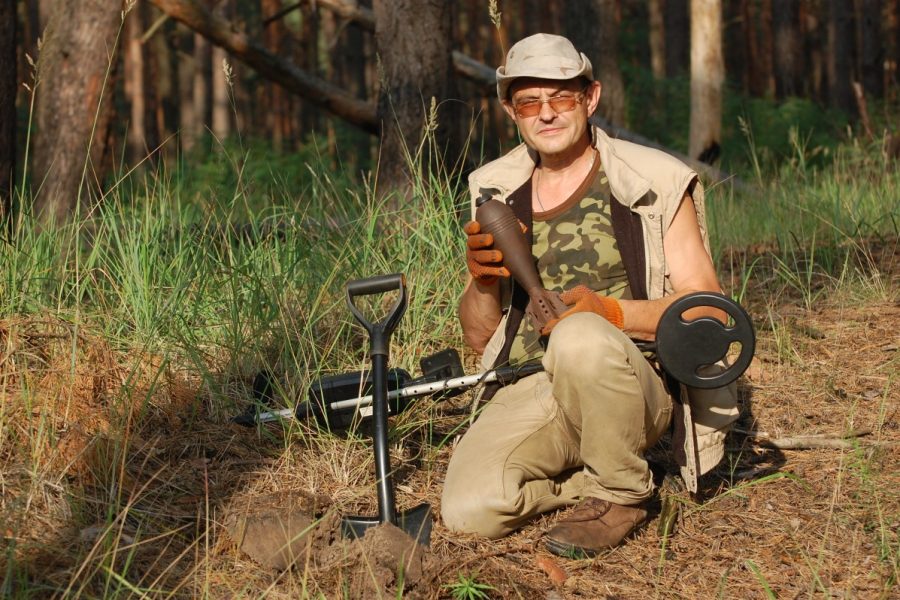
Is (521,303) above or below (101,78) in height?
below

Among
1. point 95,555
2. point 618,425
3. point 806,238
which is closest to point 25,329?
point 95,555

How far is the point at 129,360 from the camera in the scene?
3.73m

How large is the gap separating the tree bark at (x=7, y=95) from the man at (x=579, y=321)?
272 centimetres

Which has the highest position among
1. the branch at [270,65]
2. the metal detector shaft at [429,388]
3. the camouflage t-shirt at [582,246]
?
the branch at [270,65]

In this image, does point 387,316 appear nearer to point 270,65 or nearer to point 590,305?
point 590,305

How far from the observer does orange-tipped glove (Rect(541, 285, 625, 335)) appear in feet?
10.3

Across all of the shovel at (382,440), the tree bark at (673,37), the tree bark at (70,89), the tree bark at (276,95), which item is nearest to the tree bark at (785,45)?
the tree bark at (673,37)

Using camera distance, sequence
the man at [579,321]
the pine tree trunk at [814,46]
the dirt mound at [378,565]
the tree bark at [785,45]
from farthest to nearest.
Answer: the pine tree trunk at [814,46] < the tree bark at [785,45] < the man at [579,321] < the dirt mound at [378,565]

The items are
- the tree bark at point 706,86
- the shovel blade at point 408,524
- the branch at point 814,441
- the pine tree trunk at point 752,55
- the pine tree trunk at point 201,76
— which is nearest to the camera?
the shovel blade at point 408,524

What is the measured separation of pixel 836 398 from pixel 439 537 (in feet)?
6.12

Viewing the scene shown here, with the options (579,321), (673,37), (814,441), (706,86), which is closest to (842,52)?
(673,37)

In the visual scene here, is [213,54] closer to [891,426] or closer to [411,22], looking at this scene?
[411,22]

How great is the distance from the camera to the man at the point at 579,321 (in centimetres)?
312

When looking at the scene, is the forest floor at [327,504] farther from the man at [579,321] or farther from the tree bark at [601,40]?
the tree bark at [601,40]
